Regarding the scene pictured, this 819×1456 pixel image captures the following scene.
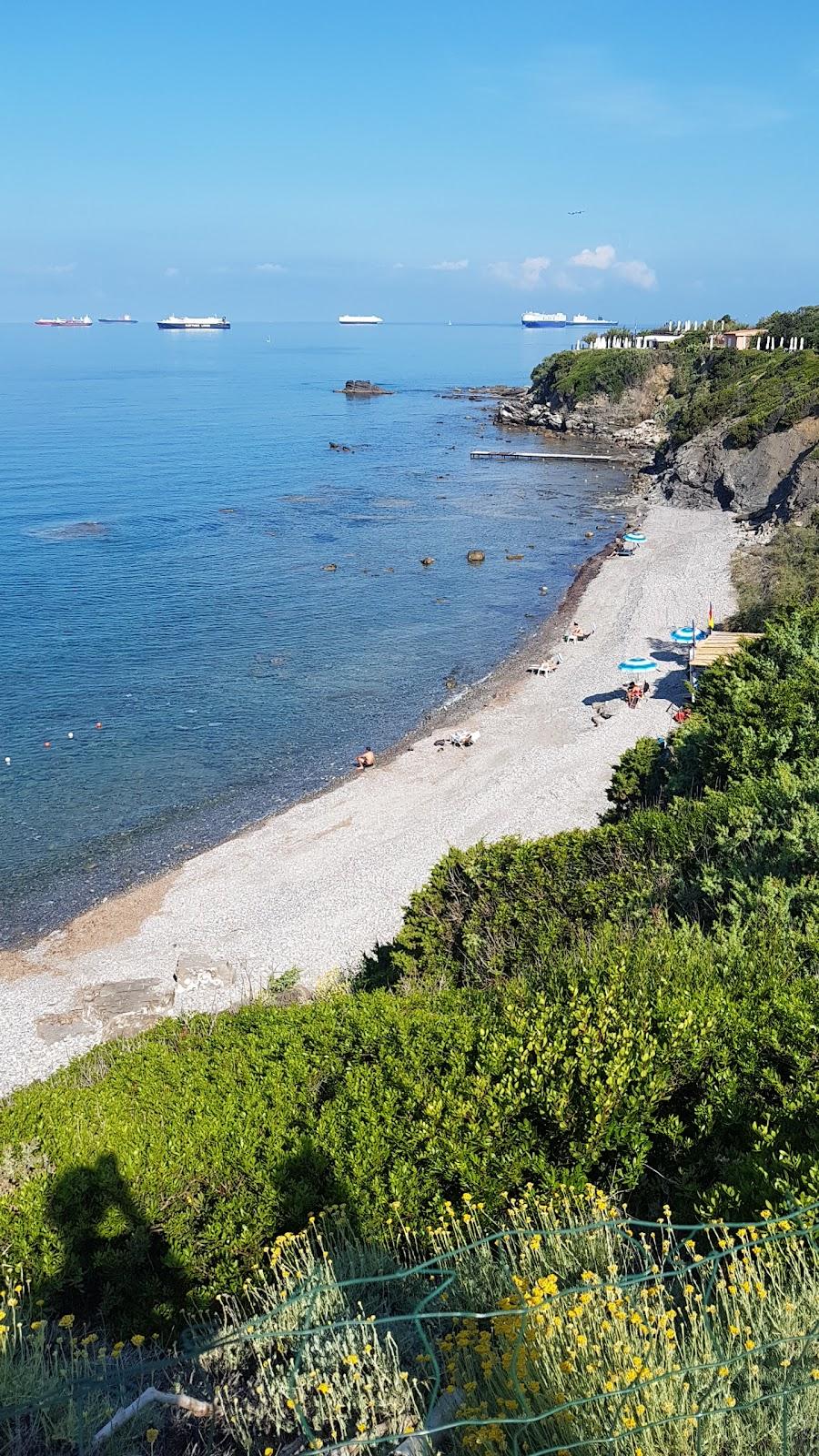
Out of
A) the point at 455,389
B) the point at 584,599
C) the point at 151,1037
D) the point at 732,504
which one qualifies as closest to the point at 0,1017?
the point at 151,1037

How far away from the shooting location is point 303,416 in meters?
109

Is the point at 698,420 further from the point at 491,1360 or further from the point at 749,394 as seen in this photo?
the point at 491,1360

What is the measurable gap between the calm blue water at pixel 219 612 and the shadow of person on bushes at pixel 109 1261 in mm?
14817

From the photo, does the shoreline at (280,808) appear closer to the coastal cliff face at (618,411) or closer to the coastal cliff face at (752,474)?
the coastal cliff face at (752,474)

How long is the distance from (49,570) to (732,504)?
3904 centimetres

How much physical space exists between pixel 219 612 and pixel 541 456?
156ft

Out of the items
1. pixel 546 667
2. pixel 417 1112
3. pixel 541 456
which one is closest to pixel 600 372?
pixel 541 456

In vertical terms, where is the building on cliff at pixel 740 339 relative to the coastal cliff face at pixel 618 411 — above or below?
above

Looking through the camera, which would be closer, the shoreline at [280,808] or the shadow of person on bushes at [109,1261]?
the shadow of person on bushes at [109,1261]

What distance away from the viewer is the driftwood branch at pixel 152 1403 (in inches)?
171

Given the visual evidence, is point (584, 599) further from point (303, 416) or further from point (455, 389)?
point (455, 389)

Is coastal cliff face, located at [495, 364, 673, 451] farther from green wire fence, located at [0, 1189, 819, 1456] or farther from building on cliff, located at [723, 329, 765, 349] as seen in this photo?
green wire fence, located at [0, 1189, 819, 1456]

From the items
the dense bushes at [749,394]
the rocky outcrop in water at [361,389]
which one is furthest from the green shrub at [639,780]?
Result: the rocky outcrop in water at [361,389]

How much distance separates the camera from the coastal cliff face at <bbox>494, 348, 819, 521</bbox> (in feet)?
178
